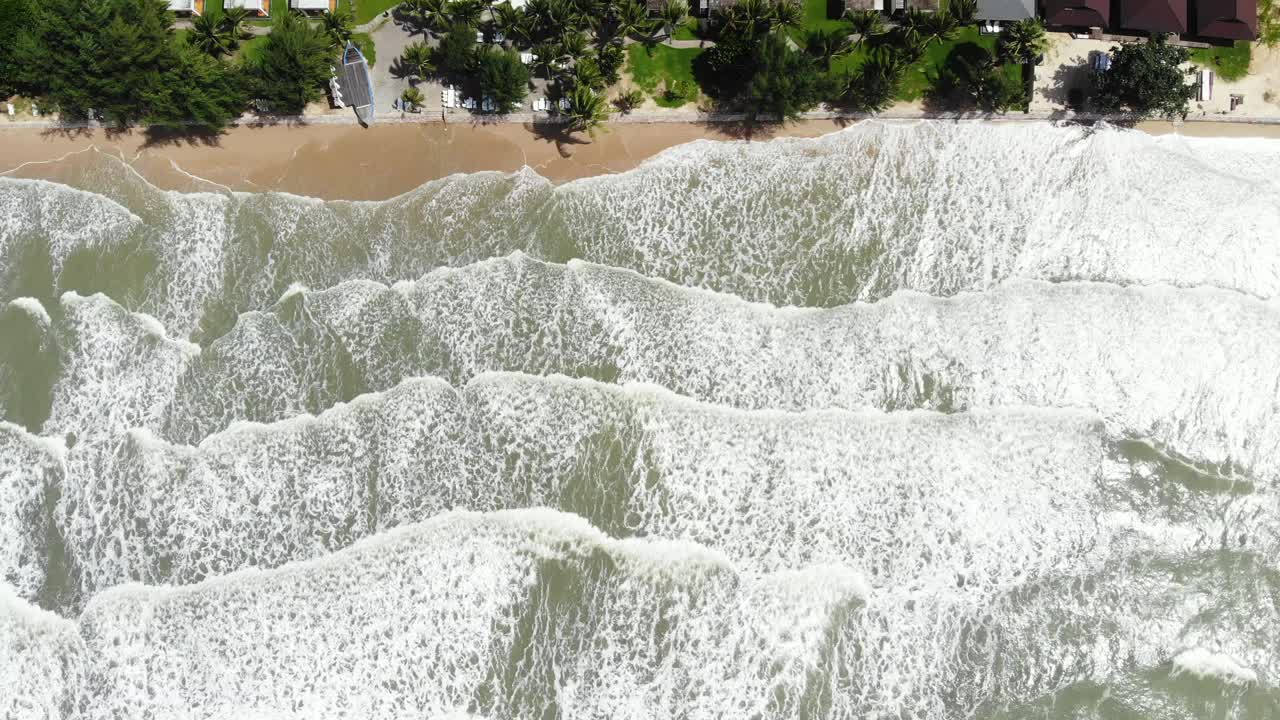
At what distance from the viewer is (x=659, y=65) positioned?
1512 cm

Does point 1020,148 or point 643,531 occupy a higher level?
point 1020,148

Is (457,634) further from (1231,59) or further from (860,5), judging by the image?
(1231,59)

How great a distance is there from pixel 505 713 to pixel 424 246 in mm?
10168

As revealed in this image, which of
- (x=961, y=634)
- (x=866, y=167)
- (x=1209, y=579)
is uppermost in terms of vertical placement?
(x=866, y=167)

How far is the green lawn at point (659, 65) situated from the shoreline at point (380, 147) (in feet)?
2.58

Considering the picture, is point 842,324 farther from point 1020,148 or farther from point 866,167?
point 1020,148

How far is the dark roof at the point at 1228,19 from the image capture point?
47.5 feet

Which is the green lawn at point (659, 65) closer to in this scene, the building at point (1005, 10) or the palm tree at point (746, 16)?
the palm tree at point (746, 16)

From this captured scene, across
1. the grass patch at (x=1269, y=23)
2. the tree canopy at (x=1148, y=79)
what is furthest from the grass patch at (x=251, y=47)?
the grass patch at (x=1269, y=23)

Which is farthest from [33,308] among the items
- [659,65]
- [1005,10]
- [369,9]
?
[1005,10]

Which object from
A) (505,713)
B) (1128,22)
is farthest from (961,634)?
(1128,22)

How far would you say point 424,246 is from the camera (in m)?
14.9

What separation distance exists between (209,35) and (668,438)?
13334 millimetres

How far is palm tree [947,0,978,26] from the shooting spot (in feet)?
47.1
